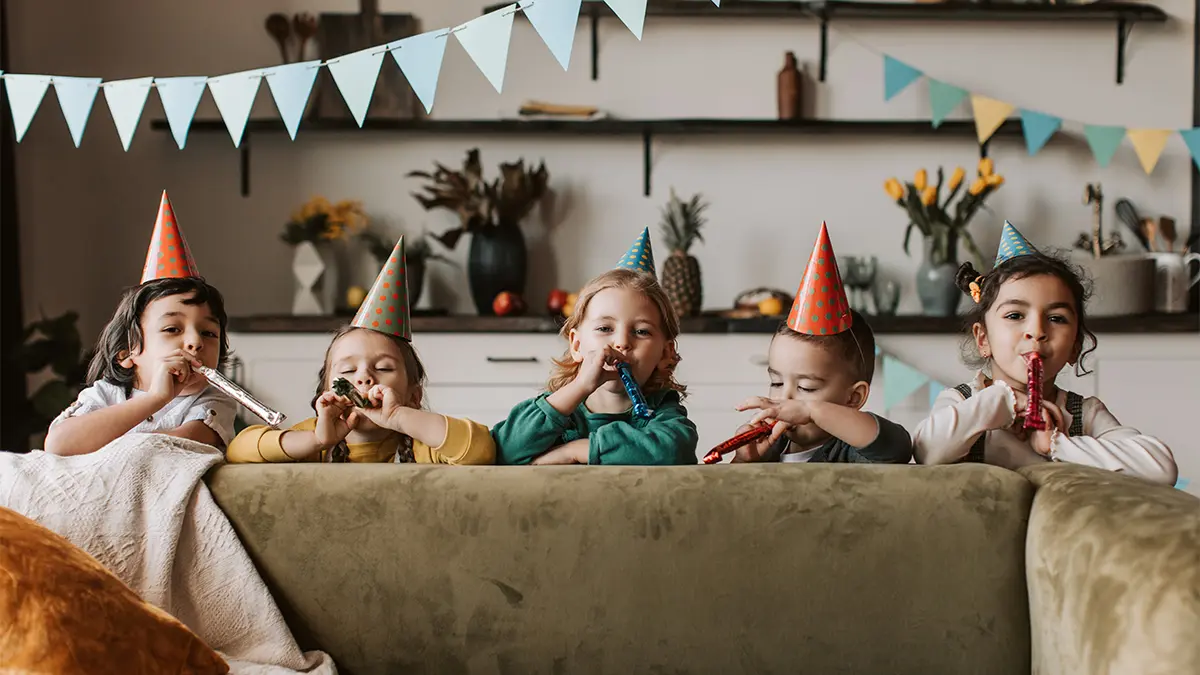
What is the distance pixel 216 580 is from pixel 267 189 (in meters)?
2.83

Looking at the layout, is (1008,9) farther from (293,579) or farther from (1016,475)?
(293,579)

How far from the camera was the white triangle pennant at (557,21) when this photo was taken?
5.57ft

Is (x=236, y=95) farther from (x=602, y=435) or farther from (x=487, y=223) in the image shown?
(x=487, y=223)

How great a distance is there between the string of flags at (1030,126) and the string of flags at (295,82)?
2151 millimetres

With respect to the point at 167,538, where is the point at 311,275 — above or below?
above

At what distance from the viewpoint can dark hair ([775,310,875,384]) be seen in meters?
1.67

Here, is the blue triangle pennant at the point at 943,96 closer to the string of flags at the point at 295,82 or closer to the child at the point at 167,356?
the string of flags at the point at 295,82

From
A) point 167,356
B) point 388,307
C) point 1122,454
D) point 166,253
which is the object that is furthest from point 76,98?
point 1122,454

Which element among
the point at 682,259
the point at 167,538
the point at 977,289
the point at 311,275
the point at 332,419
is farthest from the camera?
the point at 311,275

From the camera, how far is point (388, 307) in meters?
1.63

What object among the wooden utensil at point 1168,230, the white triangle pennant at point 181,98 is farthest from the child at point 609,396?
the wooden utensil at point 1168,230

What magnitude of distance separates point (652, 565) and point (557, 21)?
85cm

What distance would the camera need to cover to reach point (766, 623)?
1312 mm

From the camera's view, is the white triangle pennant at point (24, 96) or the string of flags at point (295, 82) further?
the white triangle pennant at point (24, 96)
